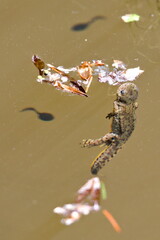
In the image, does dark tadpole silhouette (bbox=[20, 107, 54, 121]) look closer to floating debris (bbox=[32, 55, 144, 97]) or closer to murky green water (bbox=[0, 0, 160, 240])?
murky green water (bbox=[0, 0, 160, 240])

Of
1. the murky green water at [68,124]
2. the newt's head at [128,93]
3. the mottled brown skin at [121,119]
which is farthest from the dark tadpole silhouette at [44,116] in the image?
the newt's head at [128,93]

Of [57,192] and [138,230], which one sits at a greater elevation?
[57,192]

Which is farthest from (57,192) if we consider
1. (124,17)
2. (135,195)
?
(124,17)

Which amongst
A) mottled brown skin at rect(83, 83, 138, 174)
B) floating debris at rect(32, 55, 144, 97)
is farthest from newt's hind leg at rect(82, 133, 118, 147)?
floating debris at rect(32, 55, 144, 97)

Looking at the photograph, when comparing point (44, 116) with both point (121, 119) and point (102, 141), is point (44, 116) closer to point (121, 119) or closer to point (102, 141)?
point (102, 141)

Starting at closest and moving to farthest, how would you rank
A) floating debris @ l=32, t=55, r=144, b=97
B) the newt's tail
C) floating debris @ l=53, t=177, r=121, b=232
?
floating debris @ l=53, t=177, r=121, b=232 < the newt's tail < floating debris @ l=32, t=55, r=144, b=97

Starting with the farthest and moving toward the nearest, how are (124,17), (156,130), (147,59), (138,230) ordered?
(124,17) → (147,59) → (156,130) → (138,230)

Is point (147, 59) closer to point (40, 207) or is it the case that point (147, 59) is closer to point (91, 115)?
point (91, 115)
